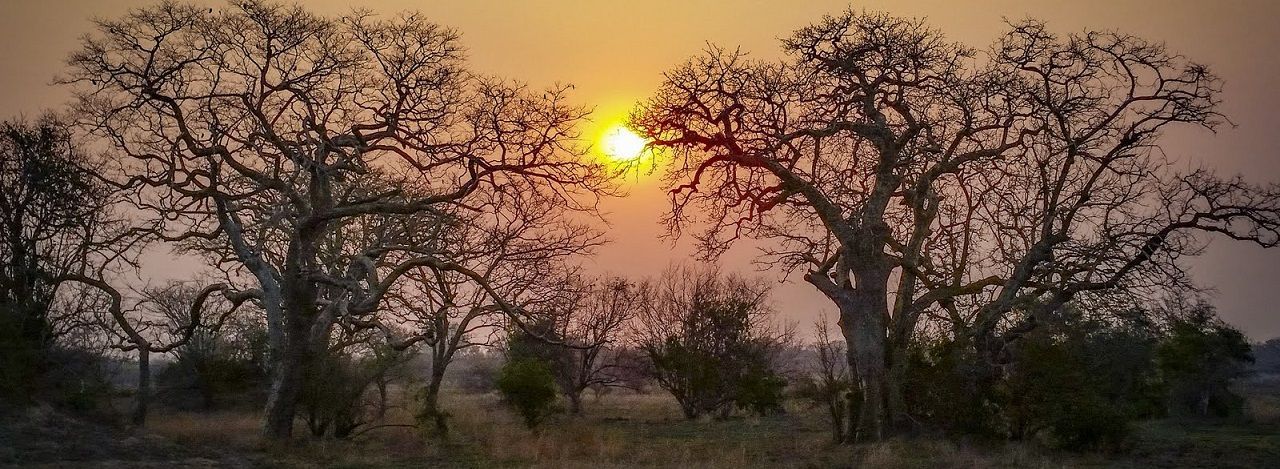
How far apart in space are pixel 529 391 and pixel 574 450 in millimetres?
8030

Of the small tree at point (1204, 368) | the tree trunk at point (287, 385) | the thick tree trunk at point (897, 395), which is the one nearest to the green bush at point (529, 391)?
the tree trunk at point (287, 385)

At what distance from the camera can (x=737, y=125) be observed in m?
17.5

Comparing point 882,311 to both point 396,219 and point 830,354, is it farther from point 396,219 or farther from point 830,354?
point 396,219

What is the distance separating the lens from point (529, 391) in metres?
26.4

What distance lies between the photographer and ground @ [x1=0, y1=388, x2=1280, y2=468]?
1345 cm

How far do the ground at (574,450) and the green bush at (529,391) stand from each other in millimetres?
2695

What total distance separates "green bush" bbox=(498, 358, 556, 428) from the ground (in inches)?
106

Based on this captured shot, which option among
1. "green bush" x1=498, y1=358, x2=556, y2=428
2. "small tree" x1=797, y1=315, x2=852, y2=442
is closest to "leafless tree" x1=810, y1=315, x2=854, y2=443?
"small tree" x1=797, y1=315, x2=852, y2=442

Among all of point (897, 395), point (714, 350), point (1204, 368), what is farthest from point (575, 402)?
point (1204, 368)

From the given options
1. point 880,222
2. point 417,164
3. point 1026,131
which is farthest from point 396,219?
point 1026,131

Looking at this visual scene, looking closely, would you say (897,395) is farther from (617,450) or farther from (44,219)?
(44,219)

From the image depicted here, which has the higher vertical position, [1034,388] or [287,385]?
[287,385]

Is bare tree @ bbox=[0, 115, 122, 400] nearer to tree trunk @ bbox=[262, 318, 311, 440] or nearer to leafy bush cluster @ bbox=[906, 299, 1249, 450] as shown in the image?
tree trunk @ bbox=[262, 318, 311, 440]

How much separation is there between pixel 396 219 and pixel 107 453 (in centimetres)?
1177
